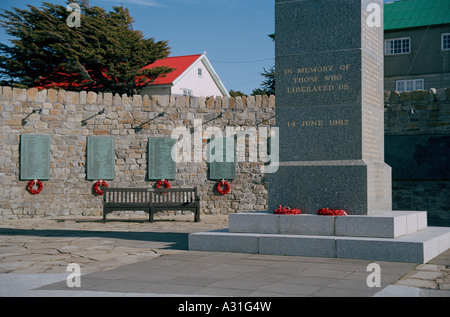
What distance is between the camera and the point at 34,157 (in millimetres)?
14852

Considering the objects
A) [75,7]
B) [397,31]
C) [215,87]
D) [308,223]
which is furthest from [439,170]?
[215,87]

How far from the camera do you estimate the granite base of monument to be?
679 cm

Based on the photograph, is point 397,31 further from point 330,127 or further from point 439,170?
point 330,127

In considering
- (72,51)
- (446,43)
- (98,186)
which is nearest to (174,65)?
Answer: (72,51)

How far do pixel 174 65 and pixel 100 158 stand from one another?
22.7 meters

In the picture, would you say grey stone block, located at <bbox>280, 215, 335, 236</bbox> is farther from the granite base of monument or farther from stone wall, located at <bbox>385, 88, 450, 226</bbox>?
stone wall, located at <bbox>385, 88, 450, 226</bbox>

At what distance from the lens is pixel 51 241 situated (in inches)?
364

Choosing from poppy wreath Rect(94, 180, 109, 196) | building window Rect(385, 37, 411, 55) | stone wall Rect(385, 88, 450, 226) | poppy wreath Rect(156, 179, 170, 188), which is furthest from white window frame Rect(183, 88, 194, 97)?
stone wall Rect(385, 88, 450, 226)

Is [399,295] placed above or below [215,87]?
below

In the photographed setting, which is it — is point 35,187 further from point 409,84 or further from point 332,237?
point 409,84

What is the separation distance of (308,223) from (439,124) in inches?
351

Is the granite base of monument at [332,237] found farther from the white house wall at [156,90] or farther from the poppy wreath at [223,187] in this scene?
the white house wall at [156,90]

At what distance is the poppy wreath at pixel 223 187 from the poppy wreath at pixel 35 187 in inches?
200

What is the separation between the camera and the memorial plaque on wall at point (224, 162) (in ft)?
52.1
